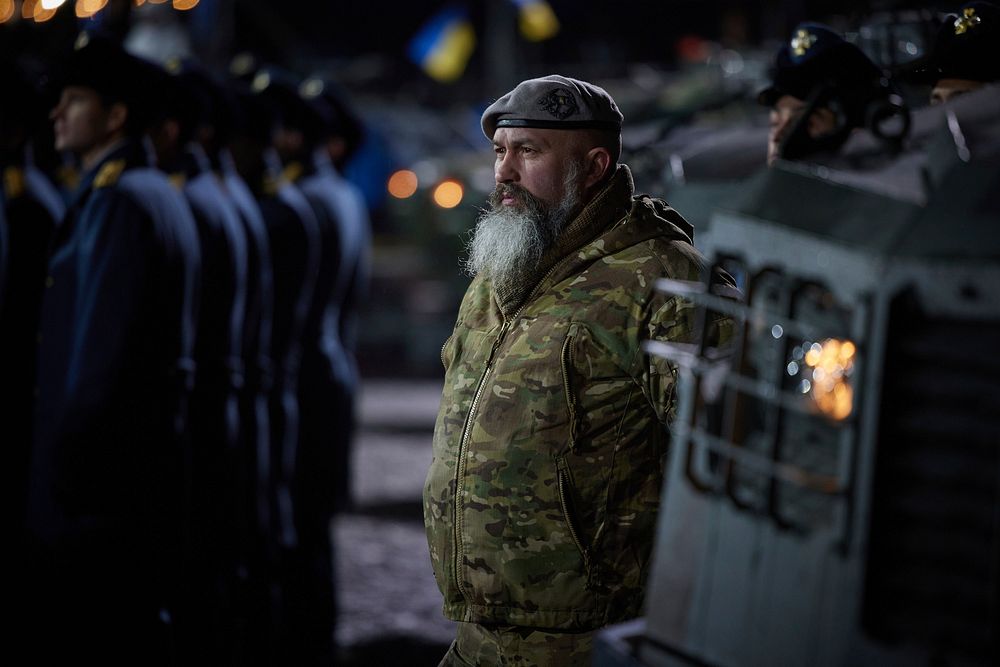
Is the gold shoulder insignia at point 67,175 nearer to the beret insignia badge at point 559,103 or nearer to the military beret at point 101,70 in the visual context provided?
the military beret at point 101,70

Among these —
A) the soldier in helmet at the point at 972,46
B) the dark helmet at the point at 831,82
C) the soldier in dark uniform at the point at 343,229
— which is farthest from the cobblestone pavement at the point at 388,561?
the soldier in helmet at the point at 972,46

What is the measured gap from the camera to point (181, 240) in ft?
14.0

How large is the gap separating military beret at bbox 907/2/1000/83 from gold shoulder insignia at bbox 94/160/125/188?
2728 millimetres

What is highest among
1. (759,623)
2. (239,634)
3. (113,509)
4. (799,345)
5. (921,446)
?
(799,345)

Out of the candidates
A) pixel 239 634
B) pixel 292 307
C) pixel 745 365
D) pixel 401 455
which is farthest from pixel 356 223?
pixel 745 365

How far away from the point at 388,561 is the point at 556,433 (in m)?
5.17

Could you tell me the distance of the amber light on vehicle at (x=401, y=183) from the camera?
2017 centimetres

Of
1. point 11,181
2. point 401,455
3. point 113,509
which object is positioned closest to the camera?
point 113,509

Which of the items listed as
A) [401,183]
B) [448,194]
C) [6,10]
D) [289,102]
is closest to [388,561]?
[289,102]

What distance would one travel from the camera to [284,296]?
6.14 meters

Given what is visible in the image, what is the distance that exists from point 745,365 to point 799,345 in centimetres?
8

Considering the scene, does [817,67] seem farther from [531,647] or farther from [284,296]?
[284,296]

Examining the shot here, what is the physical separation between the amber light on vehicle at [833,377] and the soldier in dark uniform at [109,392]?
285 centimetres

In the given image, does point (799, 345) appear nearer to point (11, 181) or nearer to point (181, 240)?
point (181, 240)
